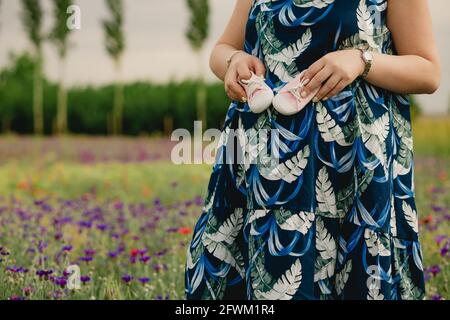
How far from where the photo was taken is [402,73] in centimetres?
153

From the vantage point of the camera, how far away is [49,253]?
353cm

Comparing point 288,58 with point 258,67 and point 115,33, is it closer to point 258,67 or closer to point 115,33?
point 258,67

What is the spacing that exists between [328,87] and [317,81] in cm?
3

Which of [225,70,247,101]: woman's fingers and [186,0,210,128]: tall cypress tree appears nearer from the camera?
[225,70,247,101]: woman's fingers

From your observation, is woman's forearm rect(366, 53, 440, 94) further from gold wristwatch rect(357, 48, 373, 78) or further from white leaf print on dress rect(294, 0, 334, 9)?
white leaf print on dress rect(294, 0, 334, 9)

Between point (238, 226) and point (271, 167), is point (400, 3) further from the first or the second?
point (238, 226)

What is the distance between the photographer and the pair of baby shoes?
147 centimetres

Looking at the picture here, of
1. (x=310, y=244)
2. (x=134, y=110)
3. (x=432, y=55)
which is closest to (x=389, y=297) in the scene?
(x=310, y=244)

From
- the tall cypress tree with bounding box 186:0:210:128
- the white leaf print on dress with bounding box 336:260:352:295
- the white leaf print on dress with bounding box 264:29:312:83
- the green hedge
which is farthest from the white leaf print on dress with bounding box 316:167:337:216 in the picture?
the green hedge

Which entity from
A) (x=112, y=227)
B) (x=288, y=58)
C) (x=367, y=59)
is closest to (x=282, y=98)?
(x=288, y=58)

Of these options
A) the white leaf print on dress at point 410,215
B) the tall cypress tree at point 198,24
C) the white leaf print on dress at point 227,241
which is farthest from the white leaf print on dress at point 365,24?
the tall cypress tree at point 198,24

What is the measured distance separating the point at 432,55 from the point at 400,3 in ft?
0.52

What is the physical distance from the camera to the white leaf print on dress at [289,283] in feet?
4.81

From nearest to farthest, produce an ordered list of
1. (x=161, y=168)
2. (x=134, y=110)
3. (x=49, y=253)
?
(x=49, y=253)
(x=161, y=168)
(x=134, y=110)
